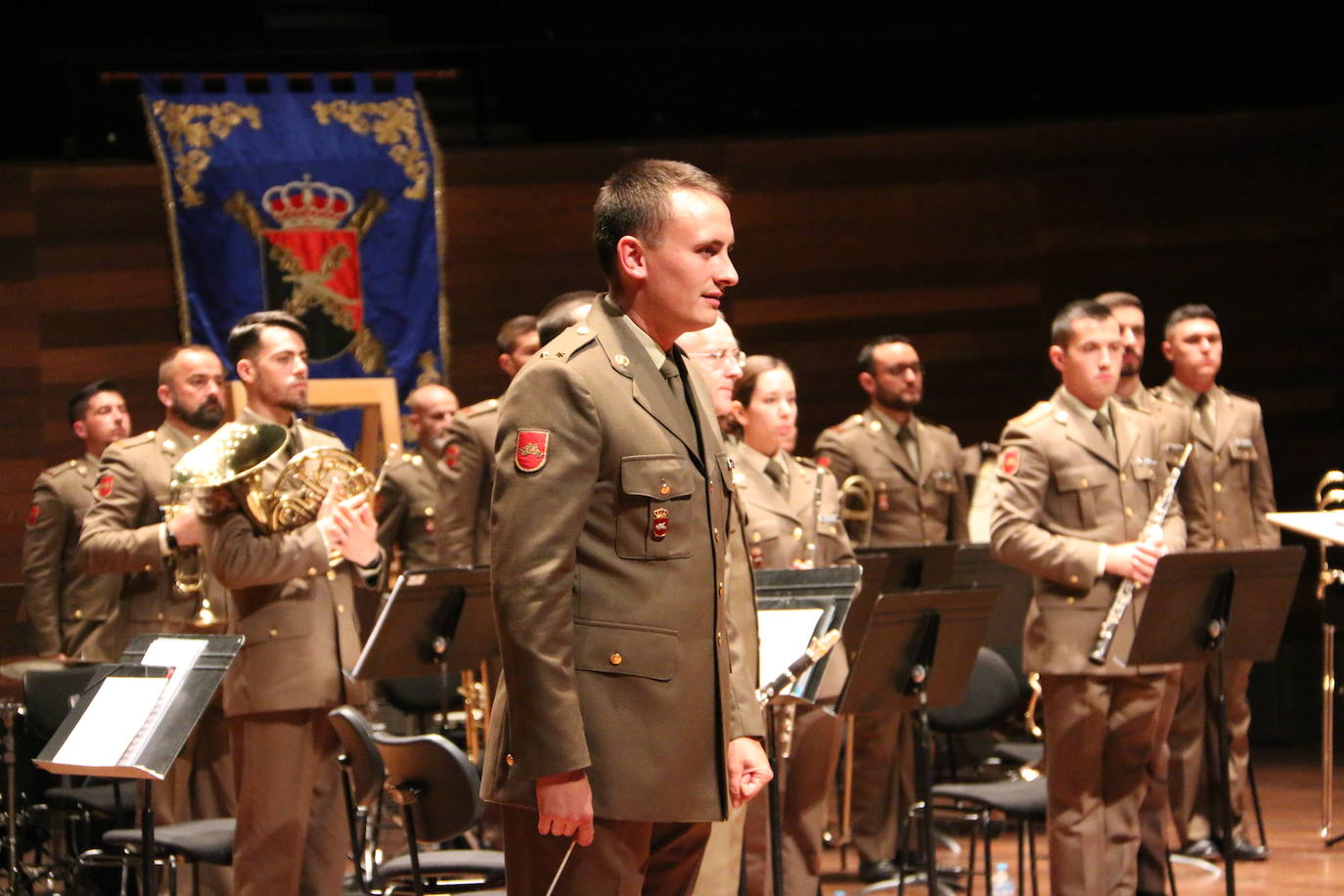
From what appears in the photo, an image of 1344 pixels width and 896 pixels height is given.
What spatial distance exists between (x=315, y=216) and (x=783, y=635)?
5.29m

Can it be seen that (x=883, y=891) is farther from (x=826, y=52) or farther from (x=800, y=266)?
(x=826, y=52)

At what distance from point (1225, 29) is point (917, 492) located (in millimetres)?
3602

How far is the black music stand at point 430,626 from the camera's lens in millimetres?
4855

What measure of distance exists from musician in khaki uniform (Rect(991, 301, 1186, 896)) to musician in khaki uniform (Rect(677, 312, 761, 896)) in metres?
1.29

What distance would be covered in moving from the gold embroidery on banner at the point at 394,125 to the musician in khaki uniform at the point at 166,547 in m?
2.96

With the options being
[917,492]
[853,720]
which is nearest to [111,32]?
[917,492]

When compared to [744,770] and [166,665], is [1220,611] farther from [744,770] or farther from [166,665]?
[166,665]

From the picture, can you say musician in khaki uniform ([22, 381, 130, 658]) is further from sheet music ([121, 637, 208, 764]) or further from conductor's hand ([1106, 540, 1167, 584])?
conductor's hand ([1106, 540, 1167, 584])

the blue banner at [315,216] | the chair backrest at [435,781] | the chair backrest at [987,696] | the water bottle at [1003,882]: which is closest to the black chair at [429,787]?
the chair backrest at [435,781]

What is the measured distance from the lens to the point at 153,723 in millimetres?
3838

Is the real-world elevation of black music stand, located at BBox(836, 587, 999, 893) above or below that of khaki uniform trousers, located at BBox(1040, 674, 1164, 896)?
above

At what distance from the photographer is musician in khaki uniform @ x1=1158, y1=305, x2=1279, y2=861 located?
671 cm

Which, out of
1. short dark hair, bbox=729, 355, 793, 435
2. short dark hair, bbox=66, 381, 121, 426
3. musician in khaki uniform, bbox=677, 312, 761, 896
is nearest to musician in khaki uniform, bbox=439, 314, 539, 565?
short dark hair, bbox=729, 355, 793, 435

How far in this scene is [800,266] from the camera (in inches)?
373
